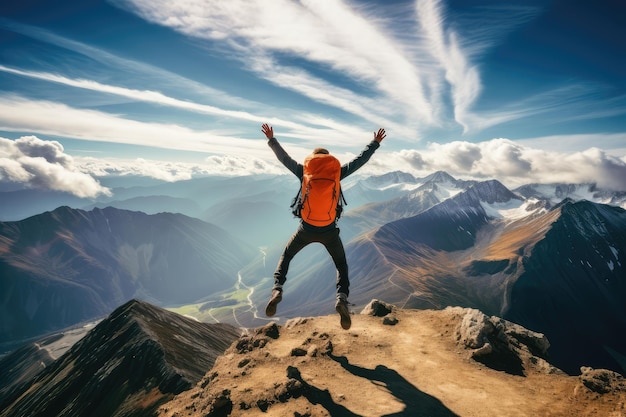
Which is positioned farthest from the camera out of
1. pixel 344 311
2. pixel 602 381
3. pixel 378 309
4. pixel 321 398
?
pixel 378 309

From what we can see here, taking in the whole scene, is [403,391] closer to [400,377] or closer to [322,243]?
[400,377]

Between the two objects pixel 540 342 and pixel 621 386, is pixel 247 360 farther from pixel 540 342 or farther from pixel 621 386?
pixel 540 342

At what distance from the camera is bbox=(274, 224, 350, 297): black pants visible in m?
10.6

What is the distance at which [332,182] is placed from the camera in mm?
9805

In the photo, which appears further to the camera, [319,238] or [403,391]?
[403,391]

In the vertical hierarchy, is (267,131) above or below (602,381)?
above

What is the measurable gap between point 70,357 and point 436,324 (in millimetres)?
91525

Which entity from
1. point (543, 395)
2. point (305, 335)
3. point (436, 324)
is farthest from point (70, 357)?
point (543, 395)

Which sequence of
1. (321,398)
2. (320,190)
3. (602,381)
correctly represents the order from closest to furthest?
(320,190), (321,398), (602,381)

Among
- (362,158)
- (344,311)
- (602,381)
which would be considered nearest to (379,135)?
(362,158)

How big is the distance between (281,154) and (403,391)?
31.0 ft

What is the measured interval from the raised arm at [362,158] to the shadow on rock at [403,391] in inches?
305

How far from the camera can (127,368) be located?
48156 mm

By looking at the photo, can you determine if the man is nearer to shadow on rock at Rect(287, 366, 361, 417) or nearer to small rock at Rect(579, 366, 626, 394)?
shadow on rock at Rect(287, 366, 361, 417)
